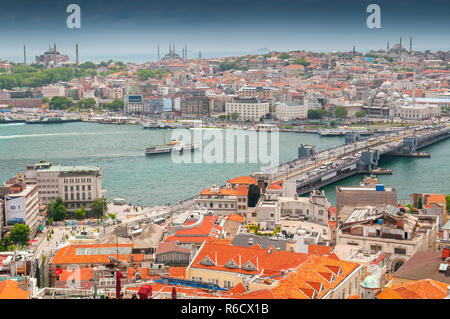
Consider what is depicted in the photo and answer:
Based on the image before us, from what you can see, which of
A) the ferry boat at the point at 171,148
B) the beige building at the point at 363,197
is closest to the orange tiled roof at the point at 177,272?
the beige building at the point at 363,197

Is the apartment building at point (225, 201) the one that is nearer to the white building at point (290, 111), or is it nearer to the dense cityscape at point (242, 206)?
the dense cityscape at point (242, 206)

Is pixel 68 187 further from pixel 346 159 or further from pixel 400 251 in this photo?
pixel 346 159

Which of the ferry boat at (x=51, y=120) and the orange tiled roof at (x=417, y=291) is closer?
the orange tiled roof at (x=417, y=291)

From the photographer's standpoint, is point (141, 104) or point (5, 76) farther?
point (5, 76)

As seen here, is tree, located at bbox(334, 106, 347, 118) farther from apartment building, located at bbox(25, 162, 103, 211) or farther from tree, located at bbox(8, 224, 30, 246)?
tree, located at bbox(8, 224, 30, 246)
